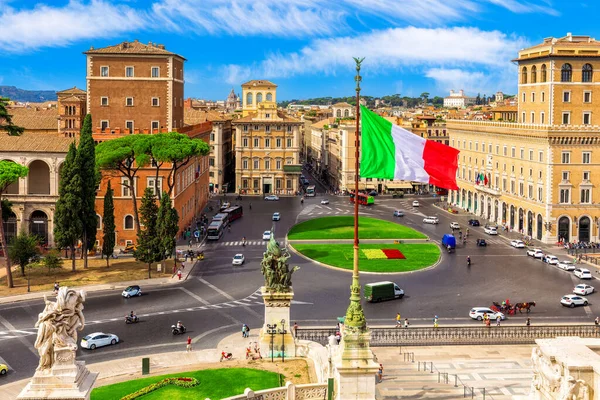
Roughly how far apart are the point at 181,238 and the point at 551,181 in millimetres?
35628

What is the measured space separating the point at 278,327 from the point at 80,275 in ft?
80.5

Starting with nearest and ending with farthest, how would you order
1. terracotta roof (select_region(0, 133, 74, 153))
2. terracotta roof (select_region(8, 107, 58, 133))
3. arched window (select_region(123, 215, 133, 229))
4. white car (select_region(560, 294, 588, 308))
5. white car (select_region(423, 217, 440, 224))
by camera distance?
white car (select_region(560, 294, 588, 308)) → terracotta roof (select_region(0, 133, 74, 153)) → arched window (select_region(123, 215, 133, 229)) → white car (select_region(423, 217, 440, 224)) → terracotta roof (select_region(8, 107, 58, 133))

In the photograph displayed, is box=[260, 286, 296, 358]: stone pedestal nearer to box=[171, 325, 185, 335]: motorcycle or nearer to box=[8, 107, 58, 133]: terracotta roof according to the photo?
box=[171, 325, 185, 335]: motorcycle

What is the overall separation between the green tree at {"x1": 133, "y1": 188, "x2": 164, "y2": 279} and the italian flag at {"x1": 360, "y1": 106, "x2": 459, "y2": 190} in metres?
31.9

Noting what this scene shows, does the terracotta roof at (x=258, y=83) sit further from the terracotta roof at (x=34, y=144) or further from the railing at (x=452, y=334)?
the railing at (x=452, y=334)

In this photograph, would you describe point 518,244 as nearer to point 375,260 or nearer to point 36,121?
point 375,260

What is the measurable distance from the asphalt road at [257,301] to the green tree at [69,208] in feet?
21.4

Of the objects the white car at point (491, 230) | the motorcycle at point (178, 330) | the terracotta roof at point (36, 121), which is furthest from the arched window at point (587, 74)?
the terracotta roof at point (36, 121)

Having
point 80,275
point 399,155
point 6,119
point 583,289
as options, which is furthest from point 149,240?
point 399,155

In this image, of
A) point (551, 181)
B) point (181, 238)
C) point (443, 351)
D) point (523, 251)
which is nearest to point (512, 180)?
point (551, 181)

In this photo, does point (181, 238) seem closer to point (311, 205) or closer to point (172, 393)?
point (311, 205)

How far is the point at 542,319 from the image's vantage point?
4438cm

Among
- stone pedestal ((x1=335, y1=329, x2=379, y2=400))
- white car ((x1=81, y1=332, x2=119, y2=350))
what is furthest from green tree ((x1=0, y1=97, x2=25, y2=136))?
stone pedestal ((x1=335, y1=329, x2=379, y2=400))

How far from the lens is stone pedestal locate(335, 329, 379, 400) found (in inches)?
925
